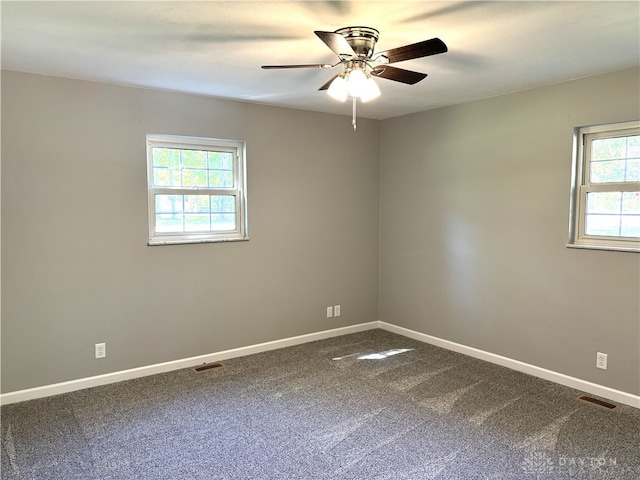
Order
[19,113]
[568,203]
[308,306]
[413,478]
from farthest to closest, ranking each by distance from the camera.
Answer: [308,306] → [568,203] → [19,113] → [413,478]

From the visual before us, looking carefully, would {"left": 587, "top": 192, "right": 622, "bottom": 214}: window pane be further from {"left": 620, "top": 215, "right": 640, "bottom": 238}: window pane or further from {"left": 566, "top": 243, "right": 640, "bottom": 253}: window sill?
{"left": 566, "top": 243, "right": 640, "bottom": 253}: window sill

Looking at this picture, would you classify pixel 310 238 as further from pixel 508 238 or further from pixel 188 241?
pixel 508 238

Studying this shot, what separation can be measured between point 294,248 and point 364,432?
82.7 inches

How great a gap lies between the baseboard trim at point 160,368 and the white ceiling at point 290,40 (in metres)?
2.30

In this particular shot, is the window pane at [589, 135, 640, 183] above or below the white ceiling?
below

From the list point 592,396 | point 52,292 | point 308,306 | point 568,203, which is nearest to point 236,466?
point 52,292

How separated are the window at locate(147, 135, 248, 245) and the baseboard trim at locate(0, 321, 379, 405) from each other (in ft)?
3.47

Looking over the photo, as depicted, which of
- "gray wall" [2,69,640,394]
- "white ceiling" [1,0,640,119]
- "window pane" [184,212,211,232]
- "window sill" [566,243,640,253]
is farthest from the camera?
"window pane" [184,212,211,232]

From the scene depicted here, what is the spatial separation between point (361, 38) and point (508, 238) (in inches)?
92.6

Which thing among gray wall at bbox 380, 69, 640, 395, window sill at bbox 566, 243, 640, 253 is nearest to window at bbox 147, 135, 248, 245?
gray wall at bbox 380, 69, 640, 395

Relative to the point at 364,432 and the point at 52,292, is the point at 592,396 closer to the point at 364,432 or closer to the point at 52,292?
the point at 364,432

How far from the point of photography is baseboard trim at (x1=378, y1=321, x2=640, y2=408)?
3.18 metres

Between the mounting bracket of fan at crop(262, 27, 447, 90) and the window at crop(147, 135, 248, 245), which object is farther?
the window at crop(147, 135, 248, 245)

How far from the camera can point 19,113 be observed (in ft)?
10.2
